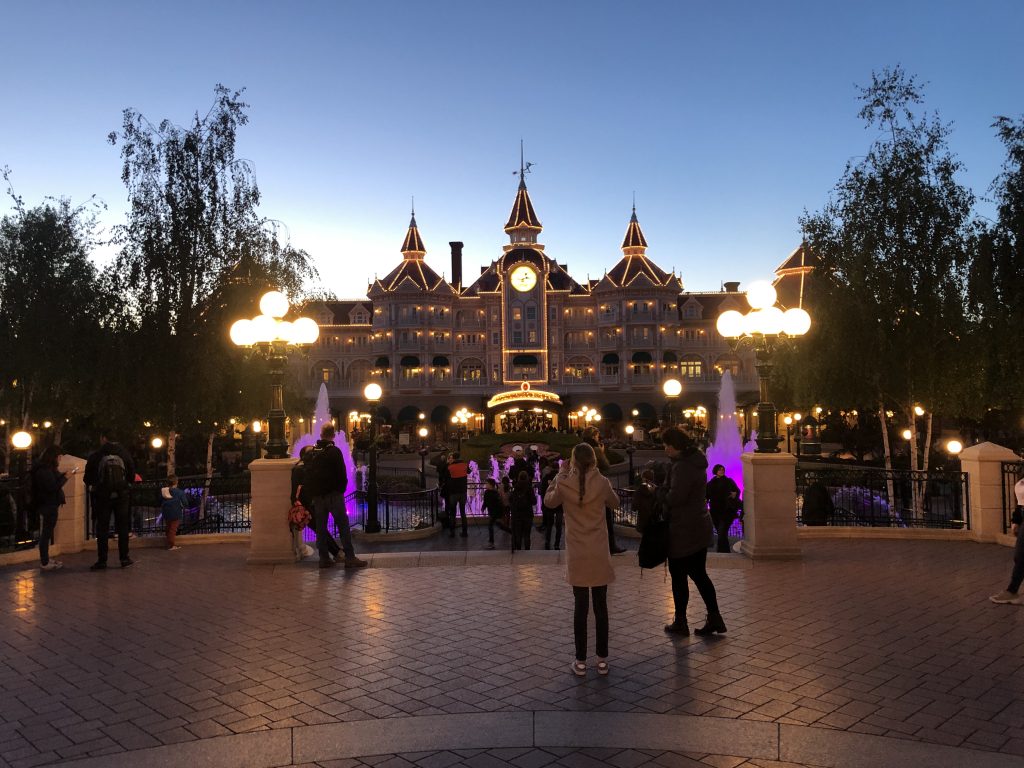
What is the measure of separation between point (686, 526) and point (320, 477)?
5786mm

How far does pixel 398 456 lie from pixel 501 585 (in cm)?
4499

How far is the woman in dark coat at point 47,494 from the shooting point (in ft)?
37.8

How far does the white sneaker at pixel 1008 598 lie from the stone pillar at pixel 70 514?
13172 millimetres

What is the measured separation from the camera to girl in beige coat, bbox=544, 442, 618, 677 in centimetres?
668

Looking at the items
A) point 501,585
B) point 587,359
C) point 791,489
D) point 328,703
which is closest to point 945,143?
point 791,489

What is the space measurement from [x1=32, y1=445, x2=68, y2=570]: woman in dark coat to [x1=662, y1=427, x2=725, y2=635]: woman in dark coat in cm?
894

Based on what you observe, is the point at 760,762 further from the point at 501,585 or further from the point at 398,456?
the point at 398,456

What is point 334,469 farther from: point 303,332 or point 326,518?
point 303,332

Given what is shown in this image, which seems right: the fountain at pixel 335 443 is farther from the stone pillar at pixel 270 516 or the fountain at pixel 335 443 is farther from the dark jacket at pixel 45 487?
the dark jacket at pixel 45 487

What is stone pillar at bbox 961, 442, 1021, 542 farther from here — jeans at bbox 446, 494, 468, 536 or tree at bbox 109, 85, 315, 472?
tree at bbox 109, 85, 315, 472

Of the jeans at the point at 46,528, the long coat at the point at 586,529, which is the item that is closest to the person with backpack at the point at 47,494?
the jeans at the point at 46,528

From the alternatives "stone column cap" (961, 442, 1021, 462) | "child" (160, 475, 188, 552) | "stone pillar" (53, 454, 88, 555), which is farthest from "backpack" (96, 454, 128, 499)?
"stone column cap" (961, 442, 1021, 462)

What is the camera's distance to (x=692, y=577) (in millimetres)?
7723

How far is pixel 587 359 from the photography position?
77688mm
